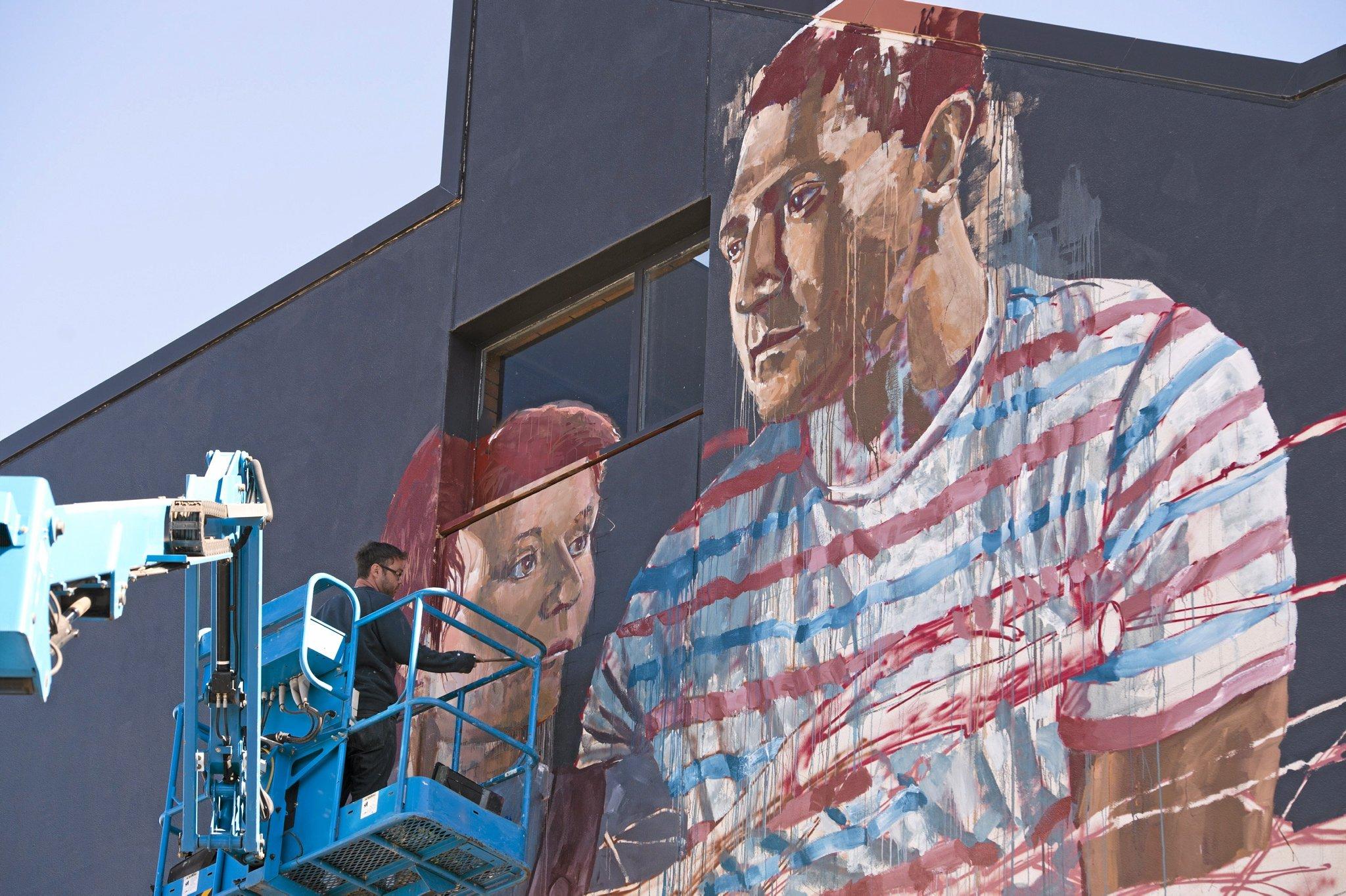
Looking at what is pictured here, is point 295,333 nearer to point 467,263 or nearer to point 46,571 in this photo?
point 467,263

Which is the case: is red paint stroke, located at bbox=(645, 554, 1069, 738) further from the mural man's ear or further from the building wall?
the mural man's ear

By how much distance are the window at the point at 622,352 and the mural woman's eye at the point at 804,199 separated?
3.12 ft

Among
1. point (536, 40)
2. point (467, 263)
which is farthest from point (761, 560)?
point (536, 40)

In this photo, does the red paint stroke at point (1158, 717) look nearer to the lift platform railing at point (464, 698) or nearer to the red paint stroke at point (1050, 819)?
the red paint stroke at point (1050, 819)

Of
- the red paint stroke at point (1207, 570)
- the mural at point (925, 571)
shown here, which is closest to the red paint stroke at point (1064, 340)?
the mural at point (925, 571)

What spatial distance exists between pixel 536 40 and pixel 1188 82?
612 centimetres

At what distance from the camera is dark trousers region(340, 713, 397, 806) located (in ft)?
31.8

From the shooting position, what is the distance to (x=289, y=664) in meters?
9.55

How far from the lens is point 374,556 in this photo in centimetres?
1069

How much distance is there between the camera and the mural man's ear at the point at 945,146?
9906mm

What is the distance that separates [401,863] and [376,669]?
1.23m

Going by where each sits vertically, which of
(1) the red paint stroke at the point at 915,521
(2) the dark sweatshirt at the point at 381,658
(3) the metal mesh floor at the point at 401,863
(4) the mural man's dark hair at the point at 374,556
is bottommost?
(3) the metal mesh floor at the point at 401,863

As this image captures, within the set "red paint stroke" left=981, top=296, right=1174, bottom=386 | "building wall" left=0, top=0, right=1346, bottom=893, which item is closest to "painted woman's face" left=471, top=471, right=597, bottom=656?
"building wall" left=0, top=0, right=1346, bottom=893

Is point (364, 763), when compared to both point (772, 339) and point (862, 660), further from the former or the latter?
point (772, 339)
